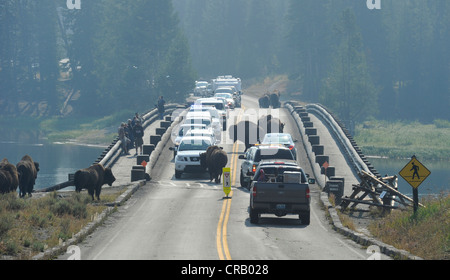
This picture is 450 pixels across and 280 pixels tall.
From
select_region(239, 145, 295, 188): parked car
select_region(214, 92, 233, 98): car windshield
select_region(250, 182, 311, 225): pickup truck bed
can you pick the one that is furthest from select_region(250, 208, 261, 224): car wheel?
select_region(214, 92, 233, 98): car windshield

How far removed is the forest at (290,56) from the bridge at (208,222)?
60.4m

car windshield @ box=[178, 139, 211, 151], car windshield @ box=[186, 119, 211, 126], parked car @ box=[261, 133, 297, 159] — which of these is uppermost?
car windshield @ box=[186, 119, 211, 126]

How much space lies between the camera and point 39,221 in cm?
2280

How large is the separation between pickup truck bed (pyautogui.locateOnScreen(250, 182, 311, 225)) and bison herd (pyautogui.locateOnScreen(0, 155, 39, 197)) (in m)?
10.5

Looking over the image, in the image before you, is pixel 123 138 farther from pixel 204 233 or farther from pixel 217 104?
pixel 204 233

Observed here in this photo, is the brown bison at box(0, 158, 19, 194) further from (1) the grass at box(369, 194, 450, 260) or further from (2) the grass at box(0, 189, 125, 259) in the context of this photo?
(1) the grass at box(369, 194, 450, 260)

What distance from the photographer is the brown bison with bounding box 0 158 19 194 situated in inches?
1141

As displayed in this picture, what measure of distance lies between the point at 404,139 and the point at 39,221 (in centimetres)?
7631

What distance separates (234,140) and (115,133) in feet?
186

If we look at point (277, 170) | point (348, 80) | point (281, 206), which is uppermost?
point (348, 80)

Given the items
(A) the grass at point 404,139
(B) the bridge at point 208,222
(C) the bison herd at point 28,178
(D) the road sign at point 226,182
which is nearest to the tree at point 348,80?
(A) the grass at point 404,139

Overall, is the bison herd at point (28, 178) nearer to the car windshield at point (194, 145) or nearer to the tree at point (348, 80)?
the car windshield at point (194, 145)

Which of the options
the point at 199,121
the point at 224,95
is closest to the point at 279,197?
the point at 199,121

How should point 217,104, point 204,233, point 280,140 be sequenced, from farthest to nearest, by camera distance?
point 217,104 < point 280,140 < point 204,233
